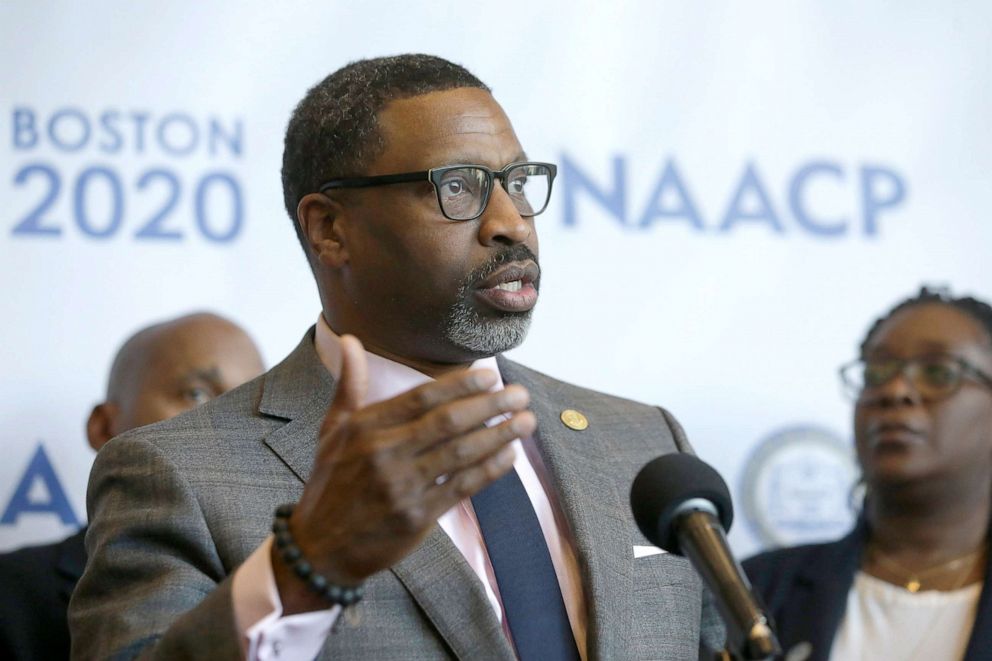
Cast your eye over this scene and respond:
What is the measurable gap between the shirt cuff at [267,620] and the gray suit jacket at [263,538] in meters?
0.09

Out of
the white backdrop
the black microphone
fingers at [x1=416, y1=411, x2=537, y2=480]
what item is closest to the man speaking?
fingers at [x1=416, y1=411, x2=537, y2=480]

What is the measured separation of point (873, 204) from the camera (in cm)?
416

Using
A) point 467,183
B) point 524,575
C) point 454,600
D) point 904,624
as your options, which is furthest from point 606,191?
point 454,600

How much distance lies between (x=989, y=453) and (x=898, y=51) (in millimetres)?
1494

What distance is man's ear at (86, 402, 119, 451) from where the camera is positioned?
3457 mm

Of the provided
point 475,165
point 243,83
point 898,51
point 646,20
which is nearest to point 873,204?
point 898,51

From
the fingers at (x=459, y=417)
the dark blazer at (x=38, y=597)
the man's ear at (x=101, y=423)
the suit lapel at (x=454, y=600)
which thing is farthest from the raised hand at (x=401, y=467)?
the man's ear at (x=101, y=423)

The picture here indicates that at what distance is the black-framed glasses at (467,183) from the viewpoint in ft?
7.36

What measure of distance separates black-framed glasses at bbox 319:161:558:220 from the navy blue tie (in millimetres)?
486

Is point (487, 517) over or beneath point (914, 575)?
over

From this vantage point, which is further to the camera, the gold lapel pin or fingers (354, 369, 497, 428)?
the gold lapel pin

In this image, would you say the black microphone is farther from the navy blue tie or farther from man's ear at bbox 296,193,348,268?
man's ear at bbox 296,193,348,268

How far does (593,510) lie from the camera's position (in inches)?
86.0

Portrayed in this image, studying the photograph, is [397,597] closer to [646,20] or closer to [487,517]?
[487,517]
